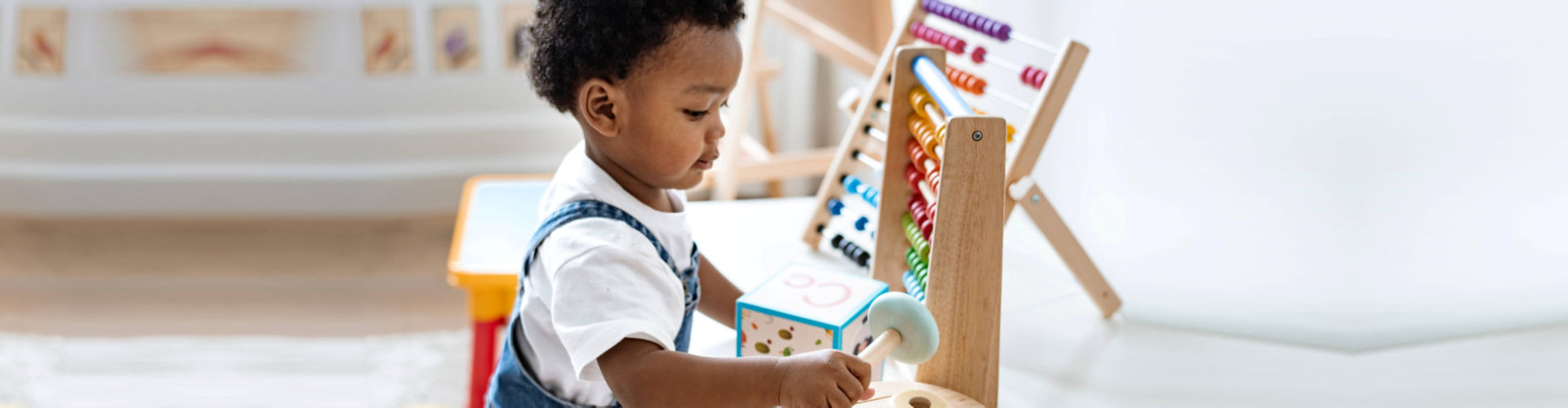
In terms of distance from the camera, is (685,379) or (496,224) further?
(496,224)

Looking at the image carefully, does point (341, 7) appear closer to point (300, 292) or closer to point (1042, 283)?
point (300, 292)

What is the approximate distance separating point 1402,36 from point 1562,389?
33 cm

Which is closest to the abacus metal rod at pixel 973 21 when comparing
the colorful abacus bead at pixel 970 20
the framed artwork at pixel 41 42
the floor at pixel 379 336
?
the colorful abacus bead at pixel 970 20

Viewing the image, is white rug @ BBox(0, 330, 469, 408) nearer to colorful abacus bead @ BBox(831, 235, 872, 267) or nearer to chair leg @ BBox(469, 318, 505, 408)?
chair leg @ BBox(469, 318, 505, 408)

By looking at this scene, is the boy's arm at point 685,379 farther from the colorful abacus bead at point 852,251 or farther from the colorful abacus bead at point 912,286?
the colorful abacus bead at point 852,251

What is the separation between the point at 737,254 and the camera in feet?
4.05

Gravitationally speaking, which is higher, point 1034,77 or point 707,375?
point 1034,77

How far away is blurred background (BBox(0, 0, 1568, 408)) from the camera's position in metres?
0.94

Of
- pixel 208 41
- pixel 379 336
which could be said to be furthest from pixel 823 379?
pixel 208 41

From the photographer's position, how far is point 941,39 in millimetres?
1188

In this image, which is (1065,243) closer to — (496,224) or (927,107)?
(927,107)

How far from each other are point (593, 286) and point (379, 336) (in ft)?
4.64

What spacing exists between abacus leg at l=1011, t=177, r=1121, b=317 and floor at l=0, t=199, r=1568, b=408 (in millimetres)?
30

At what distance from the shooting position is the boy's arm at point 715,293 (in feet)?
2.85
